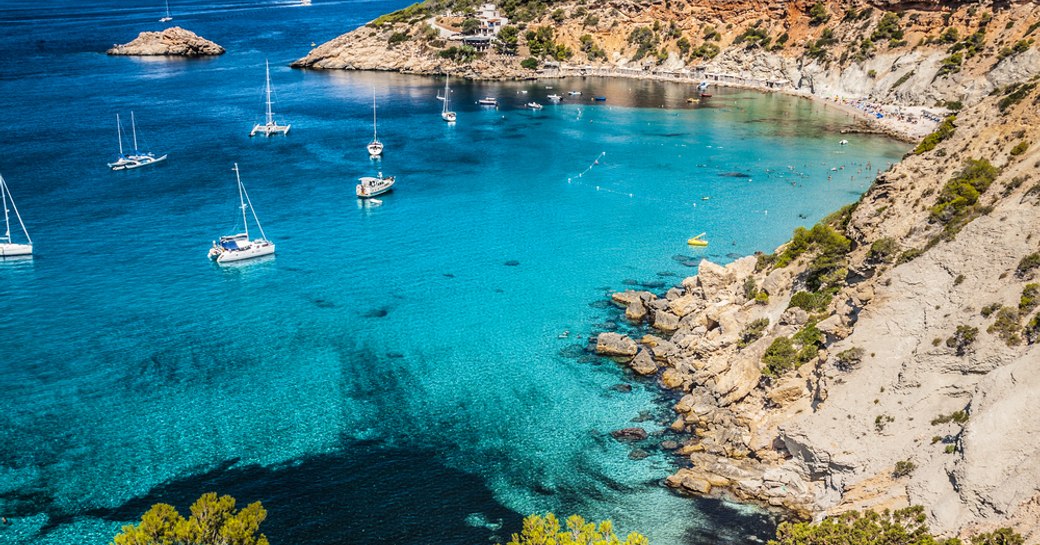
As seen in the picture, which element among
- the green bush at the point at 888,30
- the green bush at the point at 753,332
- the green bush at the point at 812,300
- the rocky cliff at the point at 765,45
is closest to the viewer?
the green bush at the point at 812,300

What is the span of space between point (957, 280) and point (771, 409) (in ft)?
36.0

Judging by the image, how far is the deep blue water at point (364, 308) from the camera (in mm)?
38406

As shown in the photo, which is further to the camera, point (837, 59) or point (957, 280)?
point (837, 59)

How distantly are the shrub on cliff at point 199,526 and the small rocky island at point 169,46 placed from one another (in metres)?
176

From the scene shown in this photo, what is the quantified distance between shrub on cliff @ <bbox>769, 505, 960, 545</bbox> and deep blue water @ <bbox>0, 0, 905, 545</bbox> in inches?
223

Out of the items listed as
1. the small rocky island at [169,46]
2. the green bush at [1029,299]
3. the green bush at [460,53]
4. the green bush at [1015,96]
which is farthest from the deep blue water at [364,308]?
the small rocky island at [169,46]

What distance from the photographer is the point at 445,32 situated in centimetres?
A: 17162

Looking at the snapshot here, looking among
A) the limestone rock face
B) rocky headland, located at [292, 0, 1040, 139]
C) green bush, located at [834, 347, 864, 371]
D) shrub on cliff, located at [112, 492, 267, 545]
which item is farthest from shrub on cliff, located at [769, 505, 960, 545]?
rocky headland, located at [292, 0, 1040, 139]

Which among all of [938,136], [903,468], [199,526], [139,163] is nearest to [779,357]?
[903,468]

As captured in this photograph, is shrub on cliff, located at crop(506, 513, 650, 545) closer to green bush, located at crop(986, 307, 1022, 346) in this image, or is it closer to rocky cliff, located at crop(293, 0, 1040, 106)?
green bush, located at crop(986, 307, 1022, 346)

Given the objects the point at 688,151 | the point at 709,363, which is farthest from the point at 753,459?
the point at 688,151

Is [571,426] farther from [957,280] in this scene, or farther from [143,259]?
[143,259]

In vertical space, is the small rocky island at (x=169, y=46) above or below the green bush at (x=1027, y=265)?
above

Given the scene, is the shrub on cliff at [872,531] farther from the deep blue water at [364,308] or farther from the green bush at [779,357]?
the green bush at [779,357]
